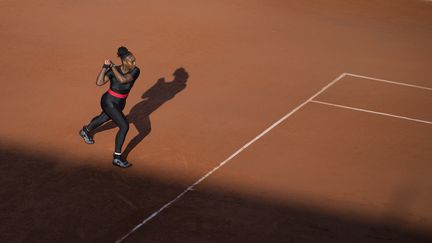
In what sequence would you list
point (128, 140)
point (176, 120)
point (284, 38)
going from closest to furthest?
point (128, 140)
point (176, 120)
point (284, 38)

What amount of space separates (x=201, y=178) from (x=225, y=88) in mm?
5073

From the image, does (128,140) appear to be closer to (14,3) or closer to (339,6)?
(14,3)

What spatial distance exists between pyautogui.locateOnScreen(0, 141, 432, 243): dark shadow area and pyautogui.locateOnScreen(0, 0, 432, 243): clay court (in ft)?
0.11

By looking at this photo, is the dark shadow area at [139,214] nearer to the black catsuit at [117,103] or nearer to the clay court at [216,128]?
the clay court at [216,128]

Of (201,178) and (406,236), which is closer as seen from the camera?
(406,236)

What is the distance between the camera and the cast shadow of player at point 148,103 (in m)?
14.6

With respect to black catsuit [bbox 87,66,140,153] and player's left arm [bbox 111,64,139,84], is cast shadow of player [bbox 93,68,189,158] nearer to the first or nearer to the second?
black catsuit [bbox 87,66,140,153]

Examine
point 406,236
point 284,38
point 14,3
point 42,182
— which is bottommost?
point 406,236

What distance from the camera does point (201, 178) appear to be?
513 inches

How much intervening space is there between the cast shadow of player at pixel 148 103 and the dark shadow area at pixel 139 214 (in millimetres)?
1496

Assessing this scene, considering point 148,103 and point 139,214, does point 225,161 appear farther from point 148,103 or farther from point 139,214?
point 148,103

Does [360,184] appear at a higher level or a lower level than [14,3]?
lower

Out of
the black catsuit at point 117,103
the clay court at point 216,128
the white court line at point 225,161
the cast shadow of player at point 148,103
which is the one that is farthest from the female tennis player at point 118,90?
the white court line at point 225,161

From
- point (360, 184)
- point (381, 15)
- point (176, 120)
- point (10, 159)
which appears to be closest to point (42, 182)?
point (10, 159)
